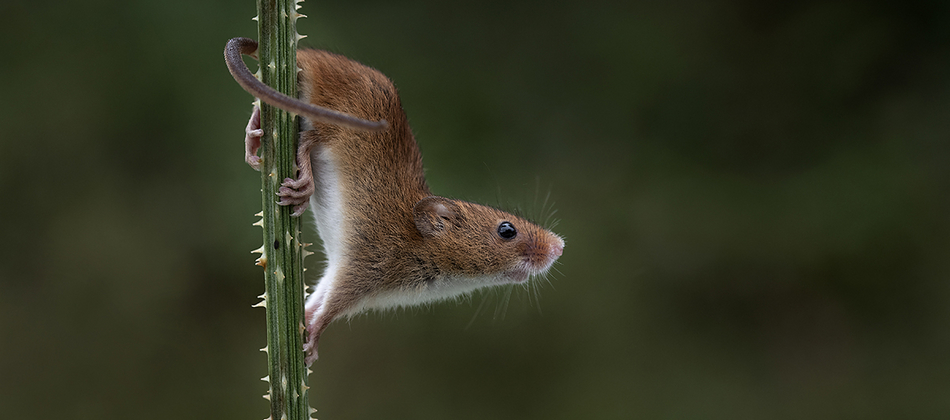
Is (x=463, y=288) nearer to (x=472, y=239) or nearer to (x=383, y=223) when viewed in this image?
(x=472, y=239)

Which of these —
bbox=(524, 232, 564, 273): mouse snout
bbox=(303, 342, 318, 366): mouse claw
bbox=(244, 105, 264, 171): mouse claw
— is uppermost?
bbox=(244, 105, 264, 171): mouse claw

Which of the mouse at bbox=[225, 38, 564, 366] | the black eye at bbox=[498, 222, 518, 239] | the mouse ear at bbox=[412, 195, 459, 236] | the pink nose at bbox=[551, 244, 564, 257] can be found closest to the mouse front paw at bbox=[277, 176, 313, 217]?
the mouse at bbox=[225, 38, 564, 366]

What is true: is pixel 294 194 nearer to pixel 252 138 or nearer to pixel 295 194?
pixel 295 194

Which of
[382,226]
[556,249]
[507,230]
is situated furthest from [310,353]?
[556,249]

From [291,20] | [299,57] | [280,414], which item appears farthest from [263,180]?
[299,57]

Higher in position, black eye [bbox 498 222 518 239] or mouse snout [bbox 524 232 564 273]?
black eye [bbox 498 222 518 239]

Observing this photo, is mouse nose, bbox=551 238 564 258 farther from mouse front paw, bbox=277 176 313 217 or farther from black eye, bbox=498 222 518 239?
mouse front paw, bbox=277 176 313 217

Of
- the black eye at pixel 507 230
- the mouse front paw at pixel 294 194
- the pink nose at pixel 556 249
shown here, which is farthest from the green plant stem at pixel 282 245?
the pink nose at pixel 556 249
